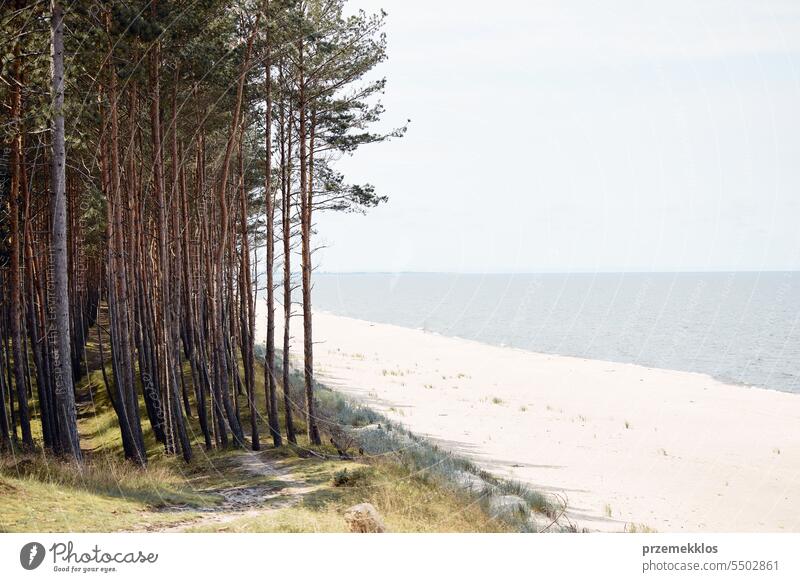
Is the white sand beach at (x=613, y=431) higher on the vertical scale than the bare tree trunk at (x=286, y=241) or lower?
lower

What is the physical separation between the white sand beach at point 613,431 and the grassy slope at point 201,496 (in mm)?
4234

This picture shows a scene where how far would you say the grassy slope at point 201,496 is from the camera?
948 cm

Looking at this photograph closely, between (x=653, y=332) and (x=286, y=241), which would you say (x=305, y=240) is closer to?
(x=286, y=241)

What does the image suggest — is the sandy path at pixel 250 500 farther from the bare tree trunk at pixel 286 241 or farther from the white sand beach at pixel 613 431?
the white sand beach at pixel 613 431

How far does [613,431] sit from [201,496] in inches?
736

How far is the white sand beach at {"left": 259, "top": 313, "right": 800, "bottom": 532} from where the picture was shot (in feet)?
55.9

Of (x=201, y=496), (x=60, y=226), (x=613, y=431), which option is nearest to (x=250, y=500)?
(x=201, y=496)

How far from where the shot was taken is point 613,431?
27031 mm

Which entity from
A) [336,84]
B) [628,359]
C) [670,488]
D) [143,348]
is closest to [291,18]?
[336,84]

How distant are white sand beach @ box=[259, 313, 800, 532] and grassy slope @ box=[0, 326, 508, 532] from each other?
13.9ft

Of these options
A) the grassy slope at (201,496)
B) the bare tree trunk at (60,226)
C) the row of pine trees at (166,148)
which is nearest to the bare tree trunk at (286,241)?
the row of pine trees at (166,148)

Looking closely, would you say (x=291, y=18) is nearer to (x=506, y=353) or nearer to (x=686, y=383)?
(x=686, y=383)

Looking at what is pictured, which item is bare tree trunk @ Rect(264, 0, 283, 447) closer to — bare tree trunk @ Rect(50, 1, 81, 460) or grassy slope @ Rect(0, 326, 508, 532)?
grassy slope @ Rect(0, 326, 508, 532)

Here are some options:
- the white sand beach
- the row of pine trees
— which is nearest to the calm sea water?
the white sand beach
